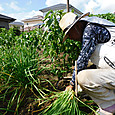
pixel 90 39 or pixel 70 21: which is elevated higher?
pixel 70 21

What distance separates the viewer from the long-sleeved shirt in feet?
3.52

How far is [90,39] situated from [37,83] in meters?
0.86

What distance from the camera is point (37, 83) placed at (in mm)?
1460

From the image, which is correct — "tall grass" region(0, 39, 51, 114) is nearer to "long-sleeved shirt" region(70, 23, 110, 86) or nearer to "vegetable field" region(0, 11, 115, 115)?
"vegetable field" region(0, 11, 115, 115)

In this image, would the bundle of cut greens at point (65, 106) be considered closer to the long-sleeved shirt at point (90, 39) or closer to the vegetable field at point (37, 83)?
the vegetable field at point (37, 83)

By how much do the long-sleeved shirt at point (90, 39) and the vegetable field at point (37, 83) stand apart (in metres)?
0.38

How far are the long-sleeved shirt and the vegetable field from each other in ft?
1.24

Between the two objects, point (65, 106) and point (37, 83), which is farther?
point (37, 83)

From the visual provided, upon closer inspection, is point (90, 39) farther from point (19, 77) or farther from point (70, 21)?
point (19, 77)

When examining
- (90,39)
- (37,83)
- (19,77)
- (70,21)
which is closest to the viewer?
(90,39)

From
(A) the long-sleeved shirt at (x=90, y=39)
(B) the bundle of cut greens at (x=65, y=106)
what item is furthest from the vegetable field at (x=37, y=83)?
(A) the long-sleeved shirt at (x=90, y=39)

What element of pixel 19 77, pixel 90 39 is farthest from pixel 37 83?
pixel 90 39

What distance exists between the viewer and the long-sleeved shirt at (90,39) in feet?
3.52

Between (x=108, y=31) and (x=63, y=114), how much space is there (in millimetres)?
951
